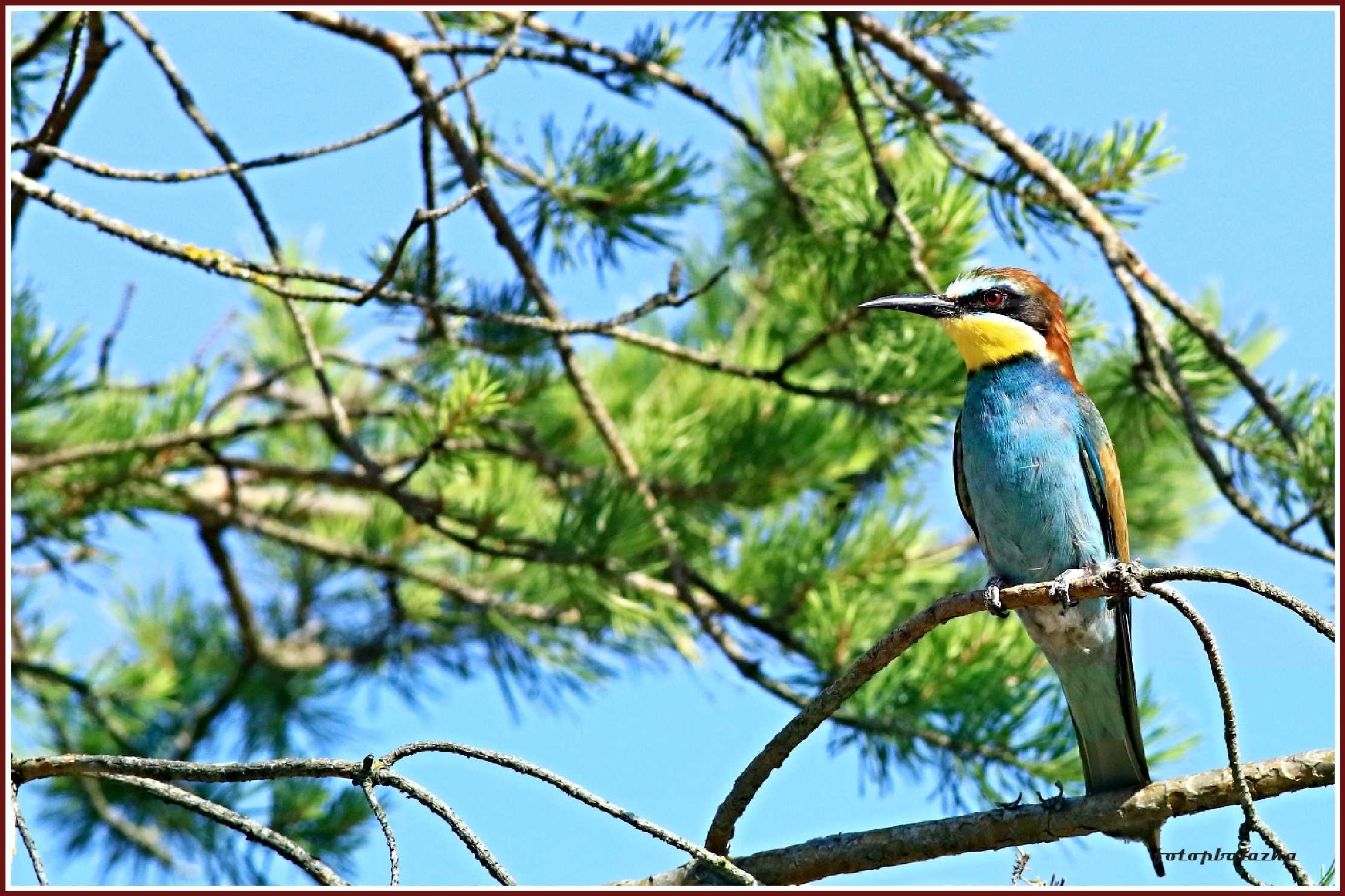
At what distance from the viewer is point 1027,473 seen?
2588 mm

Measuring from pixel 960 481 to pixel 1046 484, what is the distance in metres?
0.23

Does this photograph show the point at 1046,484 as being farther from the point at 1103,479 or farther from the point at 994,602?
the point at 994,602

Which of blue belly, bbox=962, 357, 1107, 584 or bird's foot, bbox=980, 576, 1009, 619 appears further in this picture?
blue belly, bbox=962, 357, 1107, 584

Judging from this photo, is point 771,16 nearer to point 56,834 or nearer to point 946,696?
point 946,696

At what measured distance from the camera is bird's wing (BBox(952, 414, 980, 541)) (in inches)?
107

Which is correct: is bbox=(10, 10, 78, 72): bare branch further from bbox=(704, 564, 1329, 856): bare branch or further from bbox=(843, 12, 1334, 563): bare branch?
bbox=(704, 564, 1329, 856): bare branch

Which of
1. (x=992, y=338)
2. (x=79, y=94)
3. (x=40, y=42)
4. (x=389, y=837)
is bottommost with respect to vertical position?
(x=389, y=837)

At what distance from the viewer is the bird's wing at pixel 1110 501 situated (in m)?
2.50

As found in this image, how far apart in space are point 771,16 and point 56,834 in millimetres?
3148

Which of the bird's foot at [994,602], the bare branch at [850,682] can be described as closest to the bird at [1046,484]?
the bird's foot at [994,602]

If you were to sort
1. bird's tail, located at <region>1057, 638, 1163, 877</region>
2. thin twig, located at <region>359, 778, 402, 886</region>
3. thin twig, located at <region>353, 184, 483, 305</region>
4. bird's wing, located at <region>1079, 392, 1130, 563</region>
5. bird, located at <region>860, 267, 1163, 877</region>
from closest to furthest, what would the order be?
1. thin twig, located at <region>359, 778, 402, 886</region>
2. thin twig, located at <region>353, 184, 483, 305</region>
3. bird's tail, located at <region>1057, 638, 1163, 877</region>
4. bird, located at <region>860, 267, 1163, 877</region>
5. bird's wing, located at <region>1079, 392, 1130, 563</region>

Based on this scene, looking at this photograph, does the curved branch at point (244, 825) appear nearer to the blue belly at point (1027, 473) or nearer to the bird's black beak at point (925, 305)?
the blue belly at point (1027, 473)

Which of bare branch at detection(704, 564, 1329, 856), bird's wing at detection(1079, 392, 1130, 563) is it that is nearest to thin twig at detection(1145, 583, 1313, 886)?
bare branch at detection(704, 564, 1329, 856)

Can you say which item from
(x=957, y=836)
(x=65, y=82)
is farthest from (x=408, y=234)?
(x=957, y=836)
